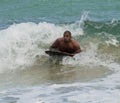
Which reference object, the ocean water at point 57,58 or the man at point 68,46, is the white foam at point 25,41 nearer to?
the ocean water at point 57,58

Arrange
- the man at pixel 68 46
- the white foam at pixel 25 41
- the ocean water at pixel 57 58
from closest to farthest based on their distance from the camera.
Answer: the ocean water at pixel 57 58, the man at pixel 68 46, the white foam at pixel 25 41

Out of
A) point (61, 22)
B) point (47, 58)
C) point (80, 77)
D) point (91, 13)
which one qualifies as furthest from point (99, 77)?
point (91, 13)

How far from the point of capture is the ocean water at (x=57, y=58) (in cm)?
880

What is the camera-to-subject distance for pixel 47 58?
12.8m

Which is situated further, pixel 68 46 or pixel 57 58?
pixel 68 46

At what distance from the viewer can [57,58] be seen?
1208cm

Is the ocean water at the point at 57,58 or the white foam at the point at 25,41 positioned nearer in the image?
Result: the ocean water at the point at 57,58

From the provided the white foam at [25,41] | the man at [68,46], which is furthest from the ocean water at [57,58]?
the man at [68,46]

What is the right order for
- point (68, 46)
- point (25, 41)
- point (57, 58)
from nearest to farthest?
point (57, 58), point (68, 46), point (25, 41)

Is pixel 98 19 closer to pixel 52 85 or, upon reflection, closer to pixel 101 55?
pixel 101 55

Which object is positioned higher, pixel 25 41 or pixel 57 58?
pixel 25 41

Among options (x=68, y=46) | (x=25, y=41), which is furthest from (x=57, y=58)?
(x=25, y=41)

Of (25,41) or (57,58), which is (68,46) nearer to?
(57,58)

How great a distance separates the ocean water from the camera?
8.80 meters
